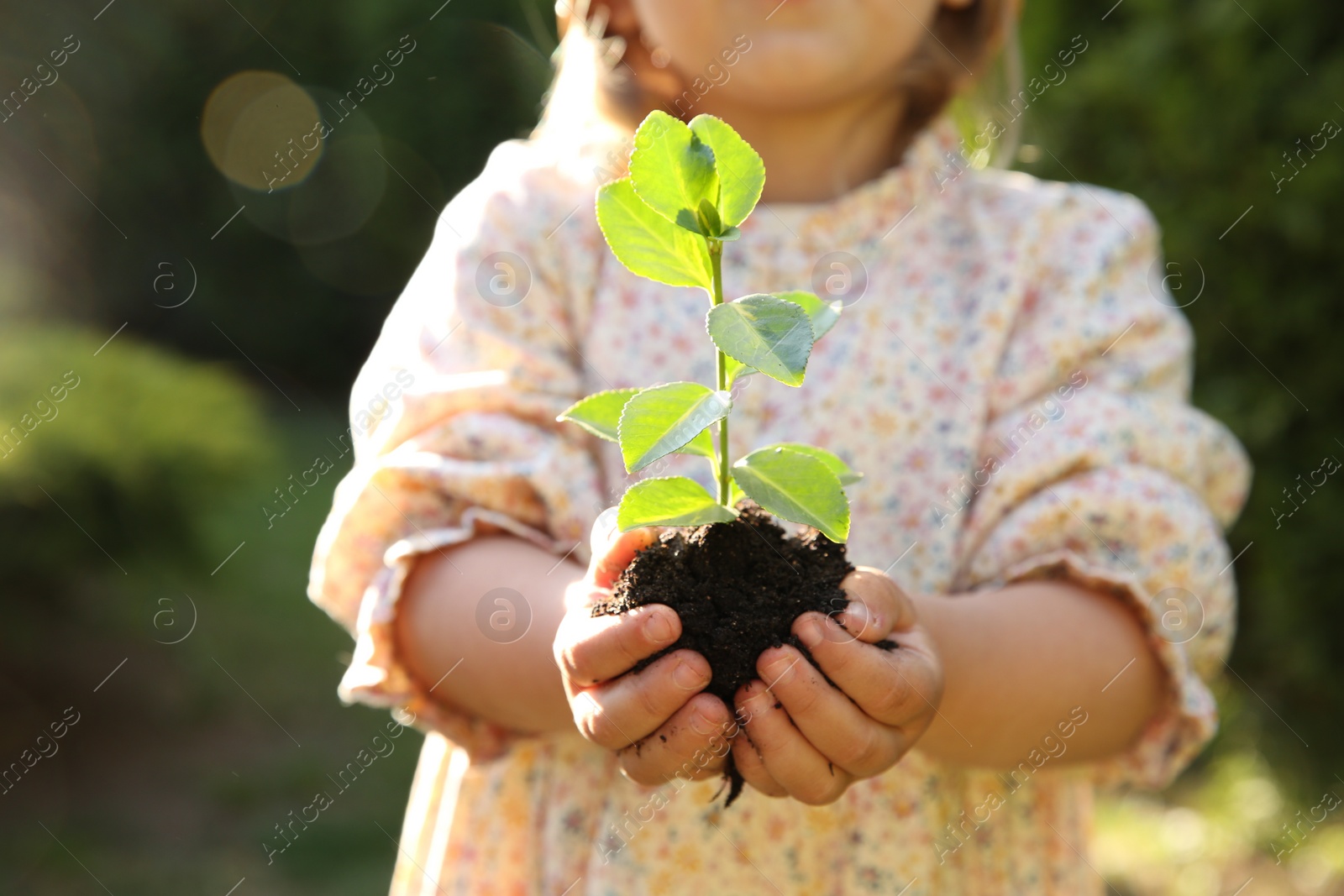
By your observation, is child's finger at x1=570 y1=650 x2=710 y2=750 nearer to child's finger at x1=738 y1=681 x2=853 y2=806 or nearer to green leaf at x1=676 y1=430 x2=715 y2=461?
child's finger at x1=738 y1=681 x2=853 y2=806

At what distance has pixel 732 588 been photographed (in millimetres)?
876

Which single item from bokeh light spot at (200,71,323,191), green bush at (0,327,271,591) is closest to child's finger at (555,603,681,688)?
green bush at (0,327,271,591)

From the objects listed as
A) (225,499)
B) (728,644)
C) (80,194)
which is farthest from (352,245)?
(728,644)

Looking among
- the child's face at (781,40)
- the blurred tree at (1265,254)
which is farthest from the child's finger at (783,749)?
the blurred tree at (1265,254)

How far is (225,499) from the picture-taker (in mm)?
3773

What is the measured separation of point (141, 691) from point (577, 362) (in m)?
3.04

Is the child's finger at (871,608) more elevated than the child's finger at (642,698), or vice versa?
the child's finger at (642,698)

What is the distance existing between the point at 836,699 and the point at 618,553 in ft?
0.65

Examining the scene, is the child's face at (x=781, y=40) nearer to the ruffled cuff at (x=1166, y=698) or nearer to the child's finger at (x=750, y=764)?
the ruffled cuff at (x=1166, y=698)

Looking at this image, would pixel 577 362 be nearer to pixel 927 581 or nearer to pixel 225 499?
pixel 927 581

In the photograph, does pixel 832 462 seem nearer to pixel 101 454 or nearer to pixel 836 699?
pixel 836 699

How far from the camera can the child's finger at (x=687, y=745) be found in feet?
2.79

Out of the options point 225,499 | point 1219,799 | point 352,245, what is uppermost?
point 225,499

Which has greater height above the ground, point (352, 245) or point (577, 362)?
point (577, 362)
